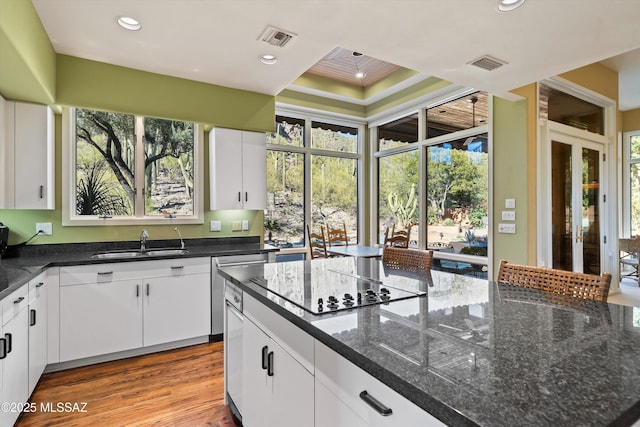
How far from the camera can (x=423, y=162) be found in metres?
4.94

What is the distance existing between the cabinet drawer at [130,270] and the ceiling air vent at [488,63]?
2853mm

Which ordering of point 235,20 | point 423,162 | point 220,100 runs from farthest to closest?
point 423,162 → point 220,100 → point 235,20

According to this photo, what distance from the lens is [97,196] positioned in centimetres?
334

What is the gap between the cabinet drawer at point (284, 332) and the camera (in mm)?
1201

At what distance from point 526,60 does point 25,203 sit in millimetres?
4105

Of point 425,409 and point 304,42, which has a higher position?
point 304,42

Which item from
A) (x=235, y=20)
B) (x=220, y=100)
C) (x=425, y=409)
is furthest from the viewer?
(x=220, y=100)

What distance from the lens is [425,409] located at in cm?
71

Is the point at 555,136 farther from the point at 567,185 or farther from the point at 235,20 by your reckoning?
the point at 235,20

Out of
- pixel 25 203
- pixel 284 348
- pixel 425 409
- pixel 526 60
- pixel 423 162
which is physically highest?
pixel 526 60

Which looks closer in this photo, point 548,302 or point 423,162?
point 548,302

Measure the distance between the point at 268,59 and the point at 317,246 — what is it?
2.60m

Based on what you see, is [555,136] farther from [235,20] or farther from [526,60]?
[235,20]

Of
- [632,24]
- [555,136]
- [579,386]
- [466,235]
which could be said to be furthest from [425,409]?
[555,136]
